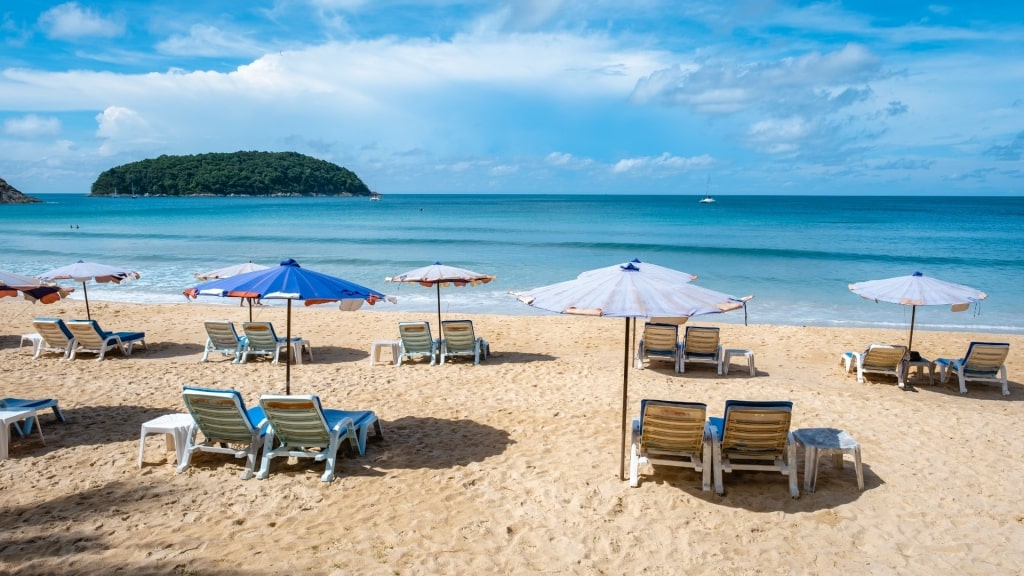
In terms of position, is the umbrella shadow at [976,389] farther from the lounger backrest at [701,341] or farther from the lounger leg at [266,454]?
the lounger leg at [266,454]

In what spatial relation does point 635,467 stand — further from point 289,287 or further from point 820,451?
point 289,287

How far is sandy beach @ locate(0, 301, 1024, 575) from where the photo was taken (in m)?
4.40

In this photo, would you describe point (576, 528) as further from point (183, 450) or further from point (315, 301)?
point (183, 450)

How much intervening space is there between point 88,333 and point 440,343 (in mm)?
5796

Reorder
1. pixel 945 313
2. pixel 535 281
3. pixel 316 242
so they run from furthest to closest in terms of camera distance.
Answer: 1. pixel 316 242
2. pixel 535 281
3. pixel 945 313

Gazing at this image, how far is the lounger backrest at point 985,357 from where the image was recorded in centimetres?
921

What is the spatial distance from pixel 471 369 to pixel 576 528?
551 centimetres

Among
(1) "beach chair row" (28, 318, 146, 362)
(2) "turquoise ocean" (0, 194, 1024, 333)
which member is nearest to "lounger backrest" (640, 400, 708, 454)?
(2) "turquoise ocean" (0, 194, 1024, 333)

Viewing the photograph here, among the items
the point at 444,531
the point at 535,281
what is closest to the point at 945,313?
the point at 535,281

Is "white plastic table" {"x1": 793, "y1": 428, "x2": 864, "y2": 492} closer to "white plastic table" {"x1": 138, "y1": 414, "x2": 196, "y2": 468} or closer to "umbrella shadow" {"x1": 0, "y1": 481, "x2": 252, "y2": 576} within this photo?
"umbrella shadow" {"x1": 0, "y1": 481, "x2": 252, "y2": 576}

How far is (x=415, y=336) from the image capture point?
34.3 ft

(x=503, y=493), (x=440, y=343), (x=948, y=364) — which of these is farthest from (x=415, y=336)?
(x=948, y=364)

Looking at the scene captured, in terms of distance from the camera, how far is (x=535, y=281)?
81.7 ft

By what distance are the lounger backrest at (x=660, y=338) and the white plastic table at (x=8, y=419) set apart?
7889 mm
